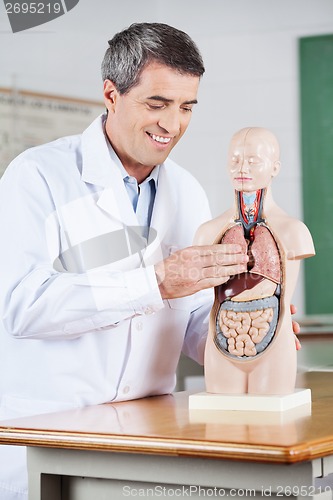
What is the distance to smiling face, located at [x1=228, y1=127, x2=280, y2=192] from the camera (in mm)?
1924

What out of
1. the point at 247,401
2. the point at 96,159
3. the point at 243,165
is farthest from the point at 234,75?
the point at 247,401

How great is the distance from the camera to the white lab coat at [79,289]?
1889 mm

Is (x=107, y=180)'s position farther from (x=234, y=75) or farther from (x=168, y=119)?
(x=234, y=75)

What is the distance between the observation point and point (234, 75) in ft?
15.1

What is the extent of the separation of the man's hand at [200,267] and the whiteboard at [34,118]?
2485 millimetres

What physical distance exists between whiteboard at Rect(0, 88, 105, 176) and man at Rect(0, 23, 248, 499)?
6.95 ft

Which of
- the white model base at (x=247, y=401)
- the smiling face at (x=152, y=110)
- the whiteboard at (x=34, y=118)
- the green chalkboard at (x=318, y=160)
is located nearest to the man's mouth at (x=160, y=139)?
the smiling face at (x=152, y=110)

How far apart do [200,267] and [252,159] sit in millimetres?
269

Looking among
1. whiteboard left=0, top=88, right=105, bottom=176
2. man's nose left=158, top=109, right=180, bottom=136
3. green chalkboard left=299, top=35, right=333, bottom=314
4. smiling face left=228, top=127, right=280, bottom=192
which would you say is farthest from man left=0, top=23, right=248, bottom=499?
green chalkboard left=299, top=35, right=333, bottom=314

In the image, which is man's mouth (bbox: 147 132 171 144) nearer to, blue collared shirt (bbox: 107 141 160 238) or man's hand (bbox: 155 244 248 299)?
blue collared shirt (bbox: 107 141 160 238)

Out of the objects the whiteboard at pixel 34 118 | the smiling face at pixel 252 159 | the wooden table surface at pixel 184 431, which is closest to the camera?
the wooden table surface at pixel 184 431

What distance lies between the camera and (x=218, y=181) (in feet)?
15.3

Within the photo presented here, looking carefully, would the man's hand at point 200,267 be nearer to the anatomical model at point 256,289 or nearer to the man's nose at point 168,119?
the anatomical model at point 256,289

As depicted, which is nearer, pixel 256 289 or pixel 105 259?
pixel 256 289
